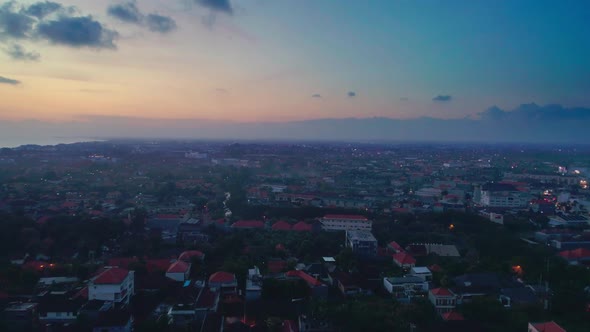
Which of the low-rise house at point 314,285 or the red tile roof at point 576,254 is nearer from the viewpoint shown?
the low-rise house at point 314,285

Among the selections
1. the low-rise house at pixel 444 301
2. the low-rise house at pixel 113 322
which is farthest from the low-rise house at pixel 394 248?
the low-rise house at pixel 113 322

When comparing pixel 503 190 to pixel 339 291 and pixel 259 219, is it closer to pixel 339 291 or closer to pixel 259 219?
pixel 259 219

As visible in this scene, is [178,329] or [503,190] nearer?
[178,329]

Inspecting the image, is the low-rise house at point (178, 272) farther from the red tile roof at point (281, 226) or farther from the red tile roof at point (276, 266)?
the red tile roof at point (281, 226)

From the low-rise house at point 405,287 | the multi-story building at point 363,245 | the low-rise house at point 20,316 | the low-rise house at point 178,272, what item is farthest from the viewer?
the multi-story building at point 363,245

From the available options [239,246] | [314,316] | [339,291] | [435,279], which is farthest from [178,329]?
[435,279]

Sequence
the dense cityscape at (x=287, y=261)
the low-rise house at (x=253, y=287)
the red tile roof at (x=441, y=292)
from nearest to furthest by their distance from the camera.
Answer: the dense cityscape at (x=287, y=261) < the red tile roof at (x=441, y=292) < the low-rise house at (x=253, y=287)

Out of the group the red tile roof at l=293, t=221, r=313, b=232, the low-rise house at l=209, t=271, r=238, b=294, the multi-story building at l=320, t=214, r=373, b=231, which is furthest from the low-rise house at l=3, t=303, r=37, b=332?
the multi-story building at l=320, t=214, r=373, b=231
